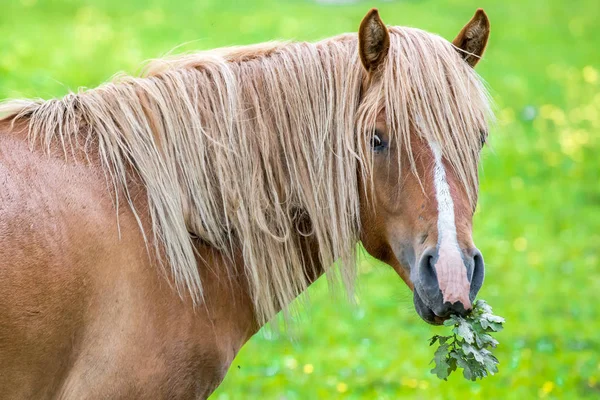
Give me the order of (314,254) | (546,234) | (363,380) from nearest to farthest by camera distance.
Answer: (314,254)
(363,380)
(546,234)

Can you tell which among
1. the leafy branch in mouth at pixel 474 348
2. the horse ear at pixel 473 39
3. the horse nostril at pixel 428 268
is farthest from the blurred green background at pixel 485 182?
the horse nostril at pixel 428 268

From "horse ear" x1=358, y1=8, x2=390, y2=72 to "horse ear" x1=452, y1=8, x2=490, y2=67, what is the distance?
374 millimetres

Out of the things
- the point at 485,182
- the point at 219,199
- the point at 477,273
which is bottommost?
the point at 485,182

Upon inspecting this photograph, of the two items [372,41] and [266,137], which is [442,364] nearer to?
[266,137]

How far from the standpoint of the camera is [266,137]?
297 centimetres

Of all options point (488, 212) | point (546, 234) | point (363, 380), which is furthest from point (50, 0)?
point (363, 380)

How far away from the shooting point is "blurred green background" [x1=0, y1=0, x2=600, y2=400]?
596cm

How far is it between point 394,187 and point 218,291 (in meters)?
0.82

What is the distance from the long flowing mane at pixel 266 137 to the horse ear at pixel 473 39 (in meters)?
0.10

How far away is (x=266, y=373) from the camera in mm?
6090

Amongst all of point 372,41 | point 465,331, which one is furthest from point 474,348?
point 372,41

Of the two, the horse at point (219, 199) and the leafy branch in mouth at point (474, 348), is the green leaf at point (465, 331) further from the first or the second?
the horse at point (219, 199)

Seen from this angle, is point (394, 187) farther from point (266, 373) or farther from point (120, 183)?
point (266, 373)

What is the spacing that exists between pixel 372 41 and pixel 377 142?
422mm
